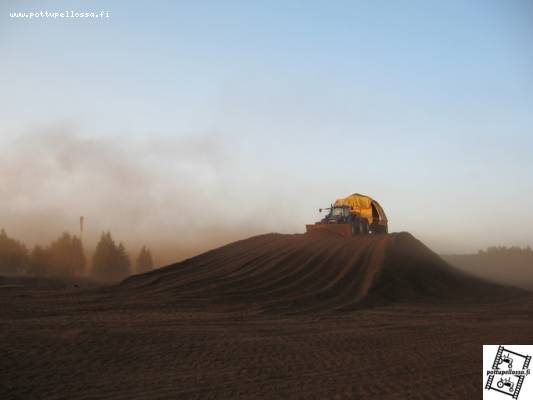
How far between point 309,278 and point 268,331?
30.2 ft

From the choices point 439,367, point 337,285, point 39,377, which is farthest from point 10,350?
point 337,285

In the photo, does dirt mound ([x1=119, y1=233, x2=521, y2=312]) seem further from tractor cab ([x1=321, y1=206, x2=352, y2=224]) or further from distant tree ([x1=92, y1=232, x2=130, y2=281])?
distant tree ([x1=92, y1=232, x2=130, y2=281])

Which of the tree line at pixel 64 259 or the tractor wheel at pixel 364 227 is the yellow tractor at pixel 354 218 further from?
the tree line at pixel 64 259

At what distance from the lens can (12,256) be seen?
5134cm

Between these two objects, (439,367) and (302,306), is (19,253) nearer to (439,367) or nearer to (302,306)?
(302,306)

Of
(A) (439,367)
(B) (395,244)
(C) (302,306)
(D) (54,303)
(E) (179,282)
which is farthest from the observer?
(B) (395,244)

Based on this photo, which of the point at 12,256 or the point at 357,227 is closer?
the point at 357,227

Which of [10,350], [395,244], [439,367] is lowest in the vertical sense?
[439,367]

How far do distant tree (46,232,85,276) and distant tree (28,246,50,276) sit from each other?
29 cm

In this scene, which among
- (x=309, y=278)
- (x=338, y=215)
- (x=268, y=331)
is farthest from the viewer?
(x=338, y=215)

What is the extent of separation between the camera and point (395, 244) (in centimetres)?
2689

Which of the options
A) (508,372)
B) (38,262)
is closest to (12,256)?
(38,262)

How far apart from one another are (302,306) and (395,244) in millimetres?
10584

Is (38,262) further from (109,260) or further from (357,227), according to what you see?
(357,227)
